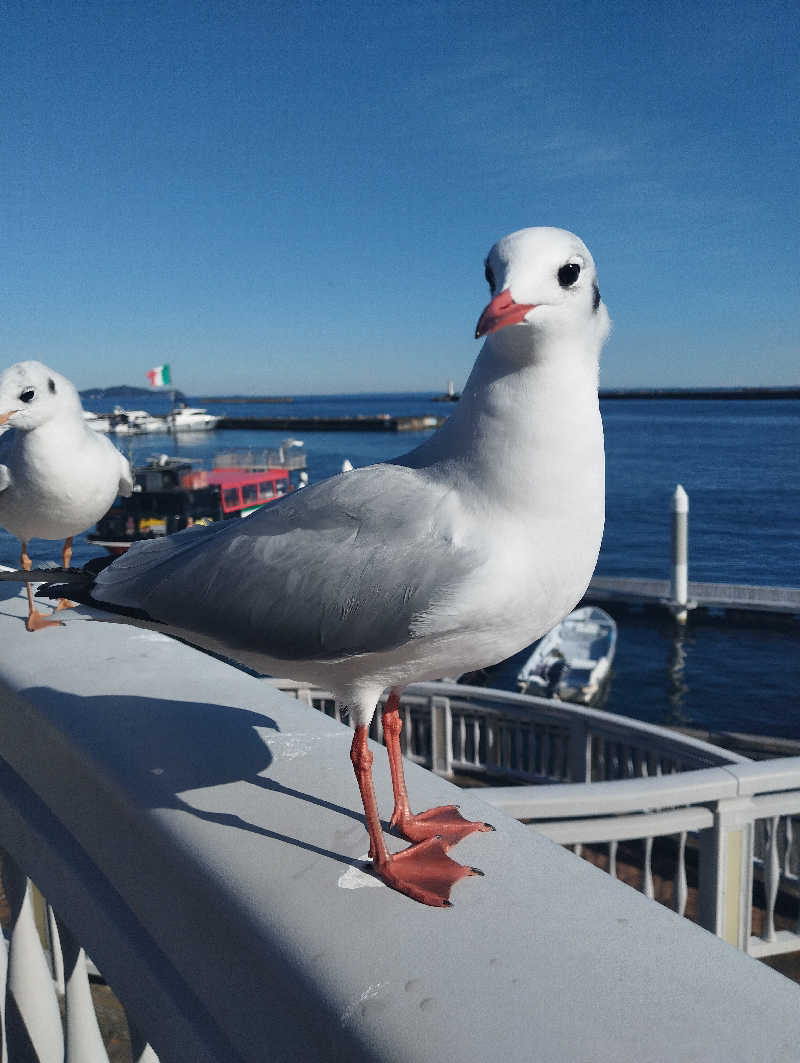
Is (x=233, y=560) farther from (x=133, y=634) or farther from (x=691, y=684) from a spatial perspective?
(x=691, y=684)


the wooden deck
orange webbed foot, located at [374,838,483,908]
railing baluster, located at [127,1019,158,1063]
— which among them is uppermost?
orange webbed foot, located at [374,838,483,908]

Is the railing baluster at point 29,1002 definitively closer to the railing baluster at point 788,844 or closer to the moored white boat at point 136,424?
the railing baluster at point 788,844

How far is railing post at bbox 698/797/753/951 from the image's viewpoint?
3.13m

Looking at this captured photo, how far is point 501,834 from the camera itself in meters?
1.75

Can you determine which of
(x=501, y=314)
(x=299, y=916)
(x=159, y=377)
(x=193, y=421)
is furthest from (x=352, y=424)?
(x=299, y=916)

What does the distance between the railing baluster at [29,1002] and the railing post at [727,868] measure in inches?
94.3

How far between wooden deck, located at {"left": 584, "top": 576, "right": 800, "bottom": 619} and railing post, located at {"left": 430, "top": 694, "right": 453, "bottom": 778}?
1473 centimetres

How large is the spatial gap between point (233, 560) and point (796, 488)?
47.0 meters

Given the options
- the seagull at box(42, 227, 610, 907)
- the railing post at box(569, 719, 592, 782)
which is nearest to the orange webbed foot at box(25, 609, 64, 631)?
the seagull at box(42, 227, 610, 907)

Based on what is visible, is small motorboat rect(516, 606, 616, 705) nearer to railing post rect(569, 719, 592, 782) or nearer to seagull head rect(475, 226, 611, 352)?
railing post rect(569, 719, 592, 782)

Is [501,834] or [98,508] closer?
[501,834]

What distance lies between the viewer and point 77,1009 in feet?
5.60

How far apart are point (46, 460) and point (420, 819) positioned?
125 inches

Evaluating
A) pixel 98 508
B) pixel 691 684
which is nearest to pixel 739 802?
pixel 98 508
